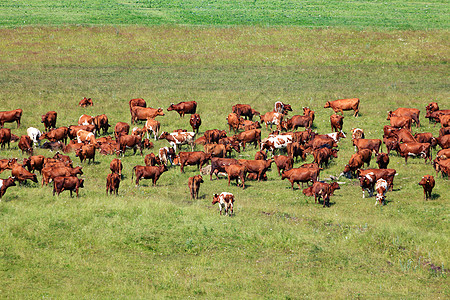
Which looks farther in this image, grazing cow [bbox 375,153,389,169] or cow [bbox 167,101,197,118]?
cow [bbox 167,101,197,118]

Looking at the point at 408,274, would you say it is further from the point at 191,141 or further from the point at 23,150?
the point at 23,150

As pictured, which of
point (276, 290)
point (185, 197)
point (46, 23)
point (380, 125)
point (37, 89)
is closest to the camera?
point (276, 290)

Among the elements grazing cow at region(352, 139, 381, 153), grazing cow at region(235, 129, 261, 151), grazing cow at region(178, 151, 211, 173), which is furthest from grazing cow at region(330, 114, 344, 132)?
grazing cow at region(178, 151, 211, 173)

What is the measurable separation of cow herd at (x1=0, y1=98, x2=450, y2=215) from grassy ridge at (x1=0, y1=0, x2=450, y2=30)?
38810 mm

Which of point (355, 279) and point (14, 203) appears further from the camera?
point (14, 203)

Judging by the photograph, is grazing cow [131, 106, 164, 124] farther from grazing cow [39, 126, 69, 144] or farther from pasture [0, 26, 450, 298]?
grazing cow [39, 126, 69, 144]

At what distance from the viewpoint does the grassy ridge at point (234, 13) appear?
75312 mm

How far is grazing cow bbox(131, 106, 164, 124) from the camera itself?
37.7 metres

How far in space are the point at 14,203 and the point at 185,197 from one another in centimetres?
705

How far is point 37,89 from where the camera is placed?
44875 mm

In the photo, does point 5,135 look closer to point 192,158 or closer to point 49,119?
point 49,119

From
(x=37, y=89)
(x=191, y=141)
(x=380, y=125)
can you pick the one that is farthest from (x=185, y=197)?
(x=37, y=89)

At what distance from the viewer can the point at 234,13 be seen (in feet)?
276

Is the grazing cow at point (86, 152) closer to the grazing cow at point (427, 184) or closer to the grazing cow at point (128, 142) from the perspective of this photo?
the grazing cow at point (128, 142)
